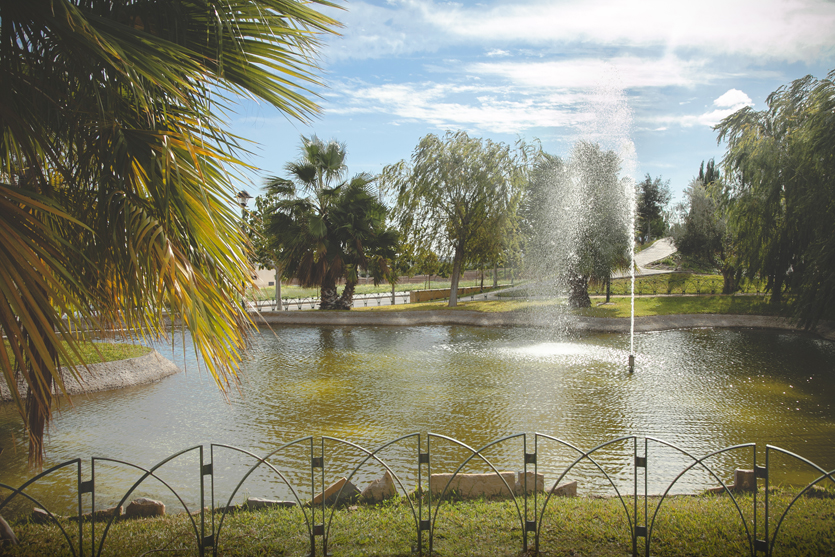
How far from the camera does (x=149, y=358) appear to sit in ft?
38.0

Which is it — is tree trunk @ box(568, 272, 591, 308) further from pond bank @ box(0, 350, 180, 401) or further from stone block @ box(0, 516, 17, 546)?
stone block @ box(0, 516, 17, 546)

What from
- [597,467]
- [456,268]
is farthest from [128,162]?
[456,268]

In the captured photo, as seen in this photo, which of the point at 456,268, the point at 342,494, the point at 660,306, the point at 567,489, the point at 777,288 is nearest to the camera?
the point at 342,494

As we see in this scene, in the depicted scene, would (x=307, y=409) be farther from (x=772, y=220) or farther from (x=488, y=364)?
(x=772, y=220)

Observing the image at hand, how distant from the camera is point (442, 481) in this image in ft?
16.5

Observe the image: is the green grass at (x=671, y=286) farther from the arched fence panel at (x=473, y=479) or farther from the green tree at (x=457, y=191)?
the arched fence panel at (x=473, y=479)

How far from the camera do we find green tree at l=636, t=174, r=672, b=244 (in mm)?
60688

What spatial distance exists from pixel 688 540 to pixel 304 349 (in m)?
12.6

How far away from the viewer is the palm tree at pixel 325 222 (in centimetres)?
2248

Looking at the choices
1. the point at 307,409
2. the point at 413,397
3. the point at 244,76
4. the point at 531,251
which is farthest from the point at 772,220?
the point at 244,76

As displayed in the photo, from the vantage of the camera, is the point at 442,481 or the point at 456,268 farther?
the point at 456,268

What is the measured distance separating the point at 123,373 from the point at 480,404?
7863 mm

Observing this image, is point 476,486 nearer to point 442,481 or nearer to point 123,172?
point 442,481

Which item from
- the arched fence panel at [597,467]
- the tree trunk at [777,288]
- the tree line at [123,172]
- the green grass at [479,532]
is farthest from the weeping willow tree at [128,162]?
the tree trunk at [777,288]
